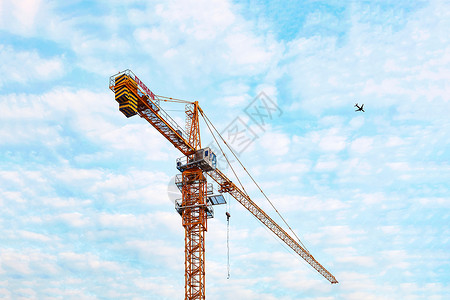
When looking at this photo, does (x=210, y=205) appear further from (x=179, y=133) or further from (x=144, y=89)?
(x=144, y=89)

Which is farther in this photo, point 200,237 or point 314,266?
point 314,266

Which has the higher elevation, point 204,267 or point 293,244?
Result: point 293,244

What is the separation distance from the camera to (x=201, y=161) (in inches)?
2643

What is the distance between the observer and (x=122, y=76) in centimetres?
5750

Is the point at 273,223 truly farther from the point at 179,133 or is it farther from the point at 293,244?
the point at 179,133

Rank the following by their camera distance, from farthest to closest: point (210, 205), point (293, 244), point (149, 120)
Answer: point (293, 244) → point (210, 205) → point (149, 120)

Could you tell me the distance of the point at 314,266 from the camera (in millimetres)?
116312

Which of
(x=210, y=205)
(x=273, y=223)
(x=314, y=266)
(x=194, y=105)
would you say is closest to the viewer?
(x=210, y=205)

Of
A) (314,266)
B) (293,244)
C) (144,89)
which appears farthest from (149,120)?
(314,266)

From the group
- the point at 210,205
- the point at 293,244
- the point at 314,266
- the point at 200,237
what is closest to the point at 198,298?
the point at 200,237

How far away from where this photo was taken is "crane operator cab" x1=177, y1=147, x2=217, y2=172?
67375mm

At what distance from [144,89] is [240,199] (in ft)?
103

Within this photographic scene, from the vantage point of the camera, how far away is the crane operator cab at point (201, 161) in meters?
67.4

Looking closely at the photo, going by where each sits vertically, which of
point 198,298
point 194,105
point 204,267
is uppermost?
point 194,105
